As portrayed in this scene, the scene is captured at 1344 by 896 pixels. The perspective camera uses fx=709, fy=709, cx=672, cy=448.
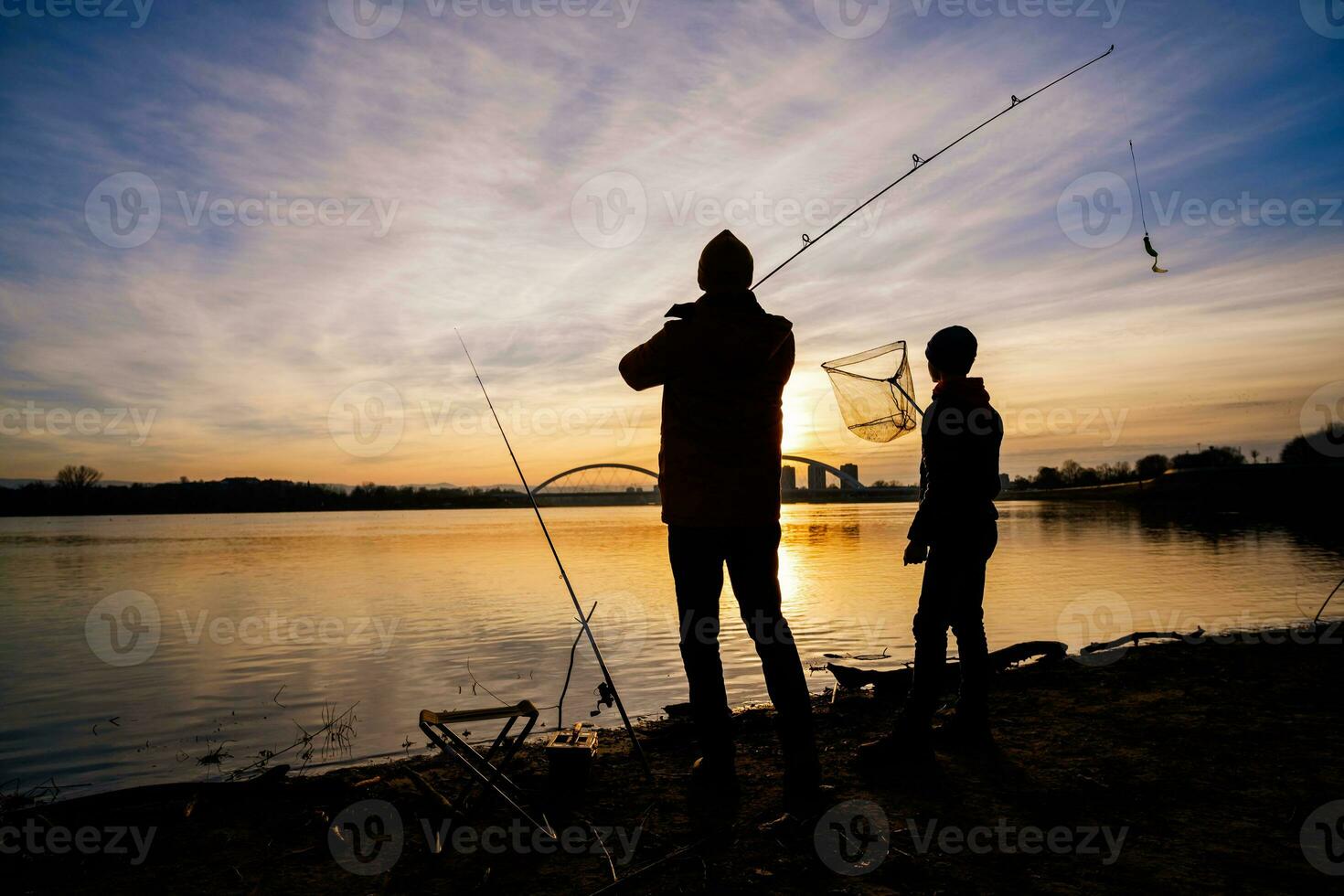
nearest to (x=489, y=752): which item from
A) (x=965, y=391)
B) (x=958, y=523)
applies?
(x=958, y=523)

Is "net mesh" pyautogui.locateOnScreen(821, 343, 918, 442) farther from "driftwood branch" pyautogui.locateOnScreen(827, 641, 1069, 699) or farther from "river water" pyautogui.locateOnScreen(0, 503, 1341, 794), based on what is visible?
"river water" pyautogui.locateOnScreen(0, 503, 1341, 794)

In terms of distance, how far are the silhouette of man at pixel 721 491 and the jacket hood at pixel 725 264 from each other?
0.02m

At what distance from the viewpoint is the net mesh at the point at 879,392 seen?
5.80m

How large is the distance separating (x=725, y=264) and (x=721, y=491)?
1.11 meters

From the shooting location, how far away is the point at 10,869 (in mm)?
2816

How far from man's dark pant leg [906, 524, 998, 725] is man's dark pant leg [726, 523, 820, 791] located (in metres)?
0.86

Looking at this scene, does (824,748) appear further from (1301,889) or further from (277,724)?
(277,724)

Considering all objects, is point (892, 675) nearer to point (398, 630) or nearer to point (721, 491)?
point (721, 491)

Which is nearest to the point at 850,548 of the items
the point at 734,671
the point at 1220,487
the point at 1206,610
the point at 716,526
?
the point at 1206,610

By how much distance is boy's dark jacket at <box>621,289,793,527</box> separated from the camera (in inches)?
129

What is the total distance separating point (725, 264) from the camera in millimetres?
3455

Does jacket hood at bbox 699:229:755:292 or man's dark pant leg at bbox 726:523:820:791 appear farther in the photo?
jacket hood at bbox 699:229:755:292

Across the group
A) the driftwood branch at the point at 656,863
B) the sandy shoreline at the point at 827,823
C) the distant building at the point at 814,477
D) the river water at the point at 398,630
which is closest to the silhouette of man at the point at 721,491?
the sandy shoreline at the point at 827,823

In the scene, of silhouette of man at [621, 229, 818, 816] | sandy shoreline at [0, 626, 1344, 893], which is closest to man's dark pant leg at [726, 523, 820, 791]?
silhouette of man at [621, 229, 818, 816]
